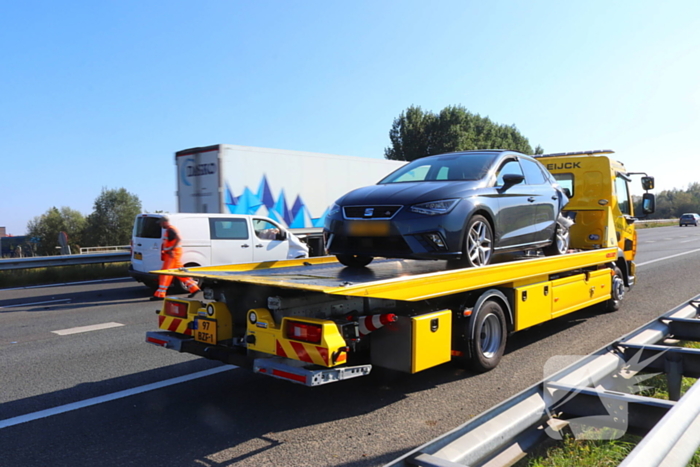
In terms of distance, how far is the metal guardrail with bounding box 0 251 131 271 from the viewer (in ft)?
46.8

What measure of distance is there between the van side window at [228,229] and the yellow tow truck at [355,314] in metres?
5.17

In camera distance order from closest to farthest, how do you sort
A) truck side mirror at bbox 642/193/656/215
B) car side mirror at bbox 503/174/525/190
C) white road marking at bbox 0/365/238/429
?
white road marking at bbox 0/365/238/429, car side mirror at bbox 503/174/525/190, truck side mirror at bbox 642/193/656/215

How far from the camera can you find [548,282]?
6.41 meters

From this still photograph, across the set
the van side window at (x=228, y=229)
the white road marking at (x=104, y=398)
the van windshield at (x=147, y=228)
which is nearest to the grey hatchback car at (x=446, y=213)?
the white road marking at (x=104, y=398)

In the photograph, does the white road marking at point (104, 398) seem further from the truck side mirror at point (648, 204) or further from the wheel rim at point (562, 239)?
the truck side mirror at point (648, 204)

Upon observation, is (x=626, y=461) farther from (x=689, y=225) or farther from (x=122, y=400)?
(x=689, y=225)

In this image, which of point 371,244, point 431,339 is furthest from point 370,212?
point 431,339

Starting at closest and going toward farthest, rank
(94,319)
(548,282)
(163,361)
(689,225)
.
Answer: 1. (163,361)
2. (548,282)
3. (94,319)
4. (689,225)

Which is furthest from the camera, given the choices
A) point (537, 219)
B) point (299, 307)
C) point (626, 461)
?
point (537, 219)

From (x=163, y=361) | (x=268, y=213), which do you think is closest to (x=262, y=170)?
(x=268, y=213)

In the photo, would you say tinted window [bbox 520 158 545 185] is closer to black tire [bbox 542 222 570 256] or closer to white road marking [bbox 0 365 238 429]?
black tire [bbox 542 222 570 256]

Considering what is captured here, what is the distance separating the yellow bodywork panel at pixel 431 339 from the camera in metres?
→ 4.29

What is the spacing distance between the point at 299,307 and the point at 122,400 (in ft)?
5.96

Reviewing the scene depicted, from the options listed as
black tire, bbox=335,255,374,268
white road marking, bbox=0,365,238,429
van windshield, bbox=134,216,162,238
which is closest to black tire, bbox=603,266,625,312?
black tire, bbox=335,255,374,268
